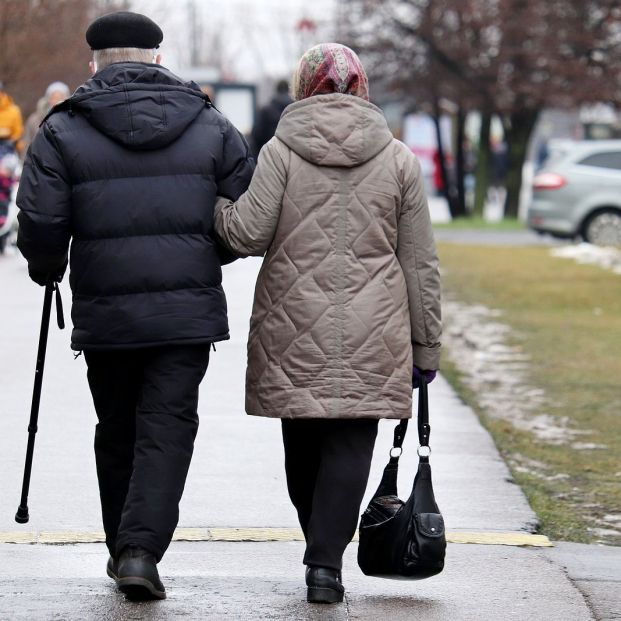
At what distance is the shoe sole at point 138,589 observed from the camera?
443 cm

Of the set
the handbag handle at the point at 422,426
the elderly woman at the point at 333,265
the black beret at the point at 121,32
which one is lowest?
the handbag handle at the point at 422,426

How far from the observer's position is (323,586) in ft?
15.0

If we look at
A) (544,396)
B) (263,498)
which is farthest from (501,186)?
(263,498)

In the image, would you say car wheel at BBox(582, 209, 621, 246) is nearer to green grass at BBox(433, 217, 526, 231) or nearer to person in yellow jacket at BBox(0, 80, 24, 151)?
green grass at BBox(433, 217, 526, 231)

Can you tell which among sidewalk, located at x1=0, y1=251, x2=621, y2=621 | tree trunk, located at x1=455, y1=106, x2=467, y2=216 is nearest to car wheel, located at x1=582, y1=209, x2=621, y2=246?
tree trunk, located at x1=455, y1=106, x2=467, y2=216

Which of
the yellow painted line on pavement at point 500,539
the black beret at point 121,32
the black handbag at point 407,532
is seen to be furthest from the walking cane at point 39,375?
the yellow painted line on pavement at point 500,539

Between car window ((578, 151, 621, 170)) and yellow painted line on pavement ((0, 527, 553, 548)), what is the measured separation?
58.9ft

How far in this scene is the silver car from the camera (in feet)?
74.6

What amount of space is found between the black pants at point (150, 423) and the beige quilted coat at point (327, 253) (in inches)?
9.4

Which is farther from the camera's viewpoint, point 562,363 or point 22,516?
point 562,363

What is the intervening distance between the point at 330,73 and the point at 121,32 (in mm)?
609

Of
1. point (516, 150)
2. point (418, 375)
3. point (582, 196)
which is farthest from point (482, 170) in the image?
point (418, 375)

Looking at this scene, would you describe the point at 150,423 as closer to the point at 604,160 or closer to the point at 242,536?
the point at 242,536

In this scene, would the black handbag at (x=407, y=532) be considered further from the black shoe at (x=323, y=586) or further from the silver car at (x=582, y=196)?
the silver car at (x=582, y=196)
